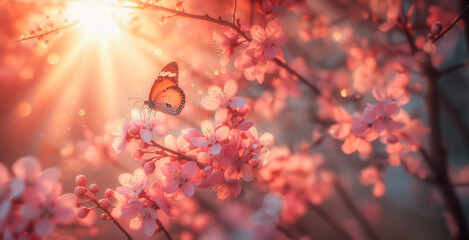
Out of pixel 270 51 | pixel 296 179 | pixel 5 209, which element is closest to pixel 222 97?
pixel 270 51

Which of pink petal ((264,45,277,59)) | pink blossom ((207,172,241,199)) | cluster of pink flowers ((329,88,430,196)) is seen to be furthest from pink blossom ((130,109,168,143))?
cluster of pink flowers ((329,88,430,196))

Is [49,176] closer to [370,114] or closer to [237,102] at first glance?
[237,102]

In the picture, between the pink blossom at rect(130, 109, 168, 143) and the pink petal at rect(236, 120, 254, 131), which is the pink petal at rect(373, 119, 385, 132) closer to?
Answer: the pink petal at rect(236, 120, 254, 131)

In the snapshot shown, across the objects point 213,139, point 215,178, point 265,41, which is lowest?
point 215,178

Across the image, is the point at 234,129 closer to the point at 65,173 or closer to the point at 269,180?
the point at 65,173

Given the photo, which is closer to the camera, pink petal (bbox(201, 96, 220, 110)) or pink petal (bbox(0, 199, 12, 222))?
pink petal (bbox(0, 199, 12, 222))

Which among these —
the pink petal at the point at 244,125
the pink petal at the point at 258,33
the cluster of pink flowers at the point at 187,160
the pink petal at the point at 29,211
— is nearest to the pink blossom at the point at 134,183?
the cluster of pink flowers at the point at 187,160
